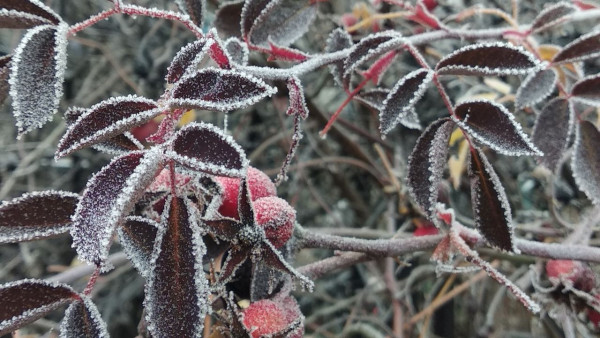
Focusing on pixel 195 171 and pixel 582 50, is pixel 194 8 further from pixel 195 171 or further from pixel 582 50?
pixel 582 50

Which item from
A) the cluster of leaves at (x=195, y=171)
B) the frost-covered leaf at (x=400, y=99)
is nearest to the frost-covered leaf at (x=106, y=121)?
the cluster of leaves at (x=195, y=171)

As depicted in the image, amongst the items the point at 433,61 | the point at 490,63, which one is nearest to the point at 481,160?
the point at 490,63

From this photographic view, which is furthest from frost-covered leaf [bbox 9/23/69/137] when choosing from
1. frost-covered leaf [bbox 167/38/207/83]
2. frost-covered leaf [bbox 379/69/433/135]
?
frost-covered leaf [bbox 379/69/433/135]

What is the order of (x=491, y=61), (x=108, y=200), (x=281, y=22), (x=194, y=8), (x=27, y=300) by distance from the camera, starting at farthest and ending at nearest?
1. (x=281, y=22)
2. (x=194, y=8)
3. (x=491, y=61)
4. (x=27, y=300)
5. (x=108, y=200)

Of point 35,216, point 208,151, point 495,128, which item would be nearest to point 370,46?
point 495,128

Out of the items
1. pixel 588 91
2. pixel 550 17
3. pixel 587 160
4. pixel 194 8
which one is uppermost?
pixel 194 8

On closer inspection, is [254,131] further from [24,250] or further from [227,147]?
[227,147]

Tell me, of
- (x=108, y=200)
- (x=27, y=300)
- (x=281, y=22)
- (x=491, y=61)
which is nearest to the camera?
(x=108, y=200)
